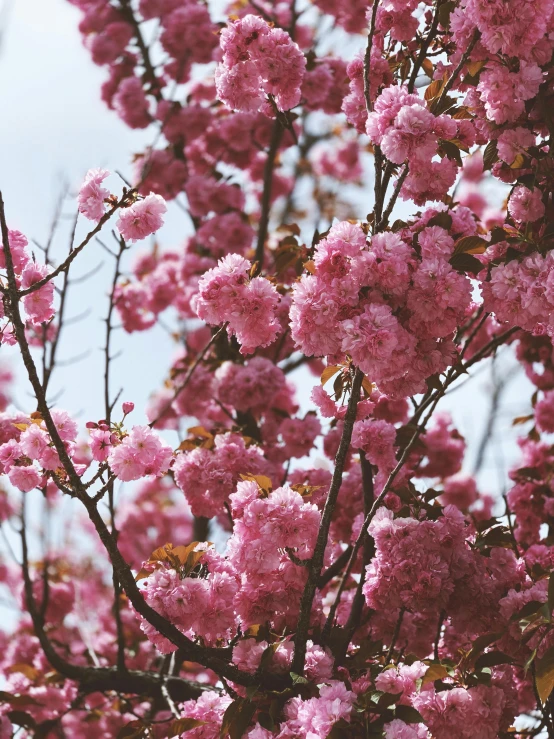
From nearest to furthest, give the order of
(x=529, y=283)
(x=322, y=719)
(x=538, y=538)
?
(x=322, y=719) < (x=529, y=283) < (x=538, y=538)

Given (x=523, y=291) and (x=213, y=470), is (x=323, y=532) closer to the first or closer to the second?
(x=523, y=291)

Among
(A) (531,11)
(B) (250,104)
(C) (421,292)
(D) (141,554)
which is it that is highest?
(D) (141,554)

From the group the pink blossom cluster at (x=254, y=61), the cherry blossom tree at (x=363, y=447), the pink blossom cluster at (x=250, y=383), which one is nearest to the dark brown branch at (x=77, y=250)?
the cherry blossom tree at (x=363, y=447)

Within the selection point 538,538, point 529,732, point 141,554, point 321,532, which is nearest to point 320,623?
point 321,532

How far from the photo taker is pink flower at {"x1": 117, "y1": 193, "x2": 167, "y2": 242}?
2582 millimetres

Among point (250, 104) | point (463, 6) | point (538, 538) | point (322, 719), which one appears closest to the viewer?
point (322, 719)

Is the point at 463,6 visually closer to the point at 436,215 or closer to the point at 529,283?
the point at 436,215

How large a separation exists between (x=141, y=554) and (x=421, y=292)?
6.78m

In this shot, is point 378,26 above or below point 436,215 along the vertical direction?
above

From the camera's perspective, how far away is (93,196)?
8.38 feet

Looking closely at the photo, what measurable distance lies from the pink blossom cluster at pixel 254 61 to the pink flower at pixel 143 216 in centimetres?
Answer: 70

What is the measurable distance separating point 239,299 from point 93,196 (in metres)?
0.59

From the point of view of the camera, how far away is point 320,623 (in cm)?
286

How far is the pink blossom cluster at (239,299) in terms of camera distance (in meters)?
2.45
